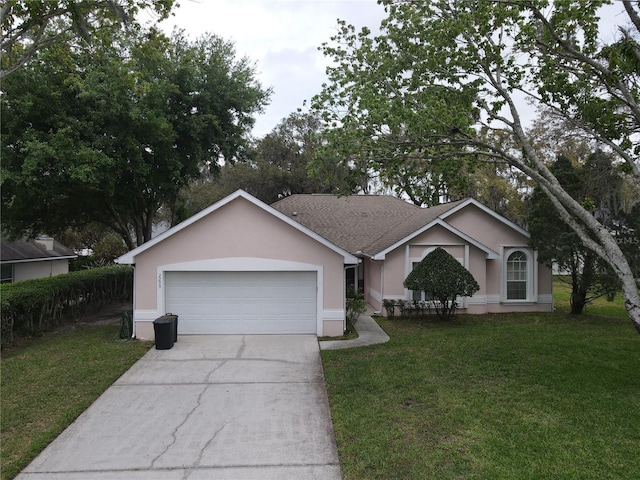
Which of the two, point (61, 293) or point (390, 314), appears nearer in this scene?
point (61, 293)

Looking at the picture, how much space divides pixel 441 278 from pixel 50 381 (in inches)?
414

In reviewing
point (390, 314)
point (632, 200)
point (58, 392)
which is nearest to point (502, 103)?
point (390, 314)

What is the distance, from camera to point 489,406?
6789 millimetres

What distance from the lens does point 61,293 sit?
14.3 m

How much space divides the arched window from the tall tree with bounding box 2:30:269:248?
40.6 ft

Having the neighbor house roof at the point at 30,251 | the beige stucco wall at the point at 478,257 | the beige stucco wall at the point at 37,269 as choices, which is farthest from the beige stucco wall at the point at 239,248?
the beige stucco wall at the point at 37,269

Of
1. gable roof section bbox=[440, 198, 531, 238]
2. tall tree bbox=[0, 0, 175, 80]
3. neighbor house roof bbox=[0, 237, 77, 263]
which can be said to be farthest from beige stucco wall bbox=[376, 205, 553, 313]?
neighbor house roof bbox=[0, 237, 77, 263]

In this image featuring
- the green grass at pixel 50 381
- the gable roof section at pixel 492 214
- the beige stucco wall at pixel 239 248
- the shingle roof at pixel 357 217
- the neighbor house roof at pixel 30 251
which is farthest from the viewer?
the neighbor house roof at pixel 30 251

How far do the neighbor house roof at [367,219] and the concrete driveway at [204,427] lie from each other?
7.87m

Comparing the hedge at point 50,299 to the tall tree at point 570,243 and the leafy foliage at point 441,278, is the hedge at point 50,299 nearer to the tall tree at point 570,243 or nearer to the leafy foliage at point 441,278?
the leafy foliage at point 441,278

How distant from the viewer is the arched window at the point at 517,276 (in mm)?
16547

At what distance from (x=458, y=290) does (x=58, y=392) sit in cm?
1080

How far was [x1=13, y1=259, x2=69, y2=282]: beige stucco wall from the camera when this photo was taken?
66.0ft

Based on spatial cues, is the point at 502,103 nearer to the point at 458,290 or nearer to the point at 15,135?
the point at 458,290
